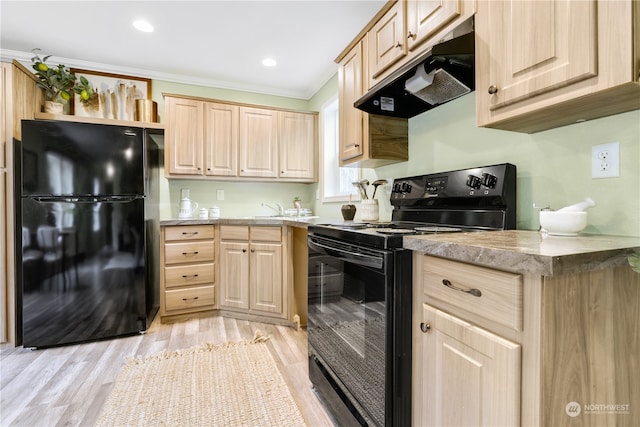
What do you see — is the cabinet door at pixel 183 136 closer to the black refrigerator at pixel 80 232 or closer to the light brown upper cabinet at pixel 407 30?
the black refrigerator at pixel 80 232

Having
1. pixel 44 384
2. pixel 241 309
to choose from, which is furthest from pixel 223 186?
pixel 44 384

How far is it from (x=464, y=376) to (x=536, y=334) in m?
0.27

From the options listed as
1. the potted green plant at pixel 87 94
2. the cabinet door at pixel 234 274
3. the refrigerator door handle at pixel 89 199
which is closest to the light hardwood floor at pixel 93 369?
the cabinet door at pixel 234 274

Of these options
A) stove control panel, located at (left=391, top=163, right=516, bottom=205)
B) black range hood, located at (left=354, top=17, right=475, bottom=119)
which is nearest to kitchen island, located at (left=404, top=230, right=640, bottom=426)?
stove control panel, located at (left=391, top=163, right=516, bottom=205)

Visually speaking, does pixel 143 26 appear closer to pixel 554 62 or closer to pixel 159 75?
pixel 159 75

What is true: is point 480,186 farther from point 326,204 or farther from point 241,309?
point 241,309

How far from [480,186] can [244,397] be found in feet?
5.25

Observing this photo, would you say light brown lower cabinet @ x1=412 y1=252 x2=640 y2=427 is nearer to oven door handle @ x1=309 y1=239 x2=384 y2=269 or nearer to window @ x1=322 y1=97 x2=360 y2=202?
oven door handle @ x1=309 y1=239 x2=384 y2=269

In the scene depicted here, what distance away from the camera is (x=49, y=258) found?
2.22 m

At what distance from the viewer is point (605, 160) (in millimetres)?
1013

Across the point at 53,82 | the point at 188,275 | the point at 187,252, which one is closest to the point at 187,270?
the point at 188,275

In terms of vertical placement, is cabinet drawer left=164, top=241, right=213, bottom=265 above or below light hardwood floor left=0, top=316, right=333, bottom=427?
above

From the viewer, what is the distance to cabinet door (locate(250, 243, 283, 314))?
2.61m

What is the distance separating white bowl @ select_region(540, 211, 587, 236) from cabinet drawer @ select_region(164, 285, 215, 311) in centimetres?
262
